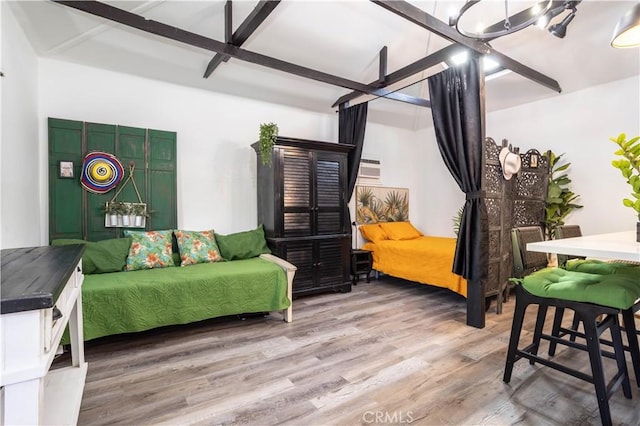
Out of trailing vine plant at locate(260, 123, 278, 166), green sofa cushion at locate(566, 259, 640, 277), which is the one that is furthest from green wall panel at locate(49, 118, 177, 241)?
green sofa cushion at locate(566, 259, 640, 277)

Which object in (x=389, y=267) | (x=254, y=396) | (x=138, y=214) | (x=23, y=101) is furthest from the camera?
(x=389, y=267)

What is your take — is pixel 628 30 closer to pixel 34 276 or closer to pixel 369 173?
pixel 34 276

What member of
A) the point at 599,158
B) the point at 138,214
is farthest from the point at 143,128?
the point at 599,158

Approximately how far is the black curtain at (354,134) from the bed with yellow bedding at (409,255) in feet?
3.26

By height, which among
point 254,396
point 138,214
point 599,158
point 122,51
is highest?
point 122,51

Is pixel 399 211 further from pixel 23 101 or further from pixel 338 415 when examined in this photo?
pixel 23 101

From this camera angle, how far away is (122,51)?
317 centimetres

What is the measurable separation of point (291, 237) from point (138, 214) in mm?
1752

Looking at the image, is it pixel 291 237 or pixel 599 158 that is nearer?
pixel 291 237

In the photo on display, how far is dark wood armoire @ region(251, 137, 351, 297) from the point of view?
3748mm

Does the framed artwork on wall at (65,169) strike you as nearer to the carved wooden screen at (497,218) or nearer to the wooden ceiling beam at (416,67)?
the wooden ceiling beam at (416,67)

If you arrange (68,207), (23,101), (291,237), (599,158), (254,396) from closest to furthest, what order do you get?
(254,396) < (23,101) < (68,207) < (291,237) < (599,158)

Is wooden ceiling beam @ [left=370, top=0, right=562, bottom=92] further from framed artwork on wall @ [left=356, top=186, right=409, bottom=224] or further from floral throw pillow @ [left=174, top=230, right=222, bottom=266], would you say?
floral throw pillow @ [left=174, top=230, right=222, bottom=266]

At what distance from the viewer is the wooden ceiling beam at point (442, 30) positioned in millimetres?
2326
